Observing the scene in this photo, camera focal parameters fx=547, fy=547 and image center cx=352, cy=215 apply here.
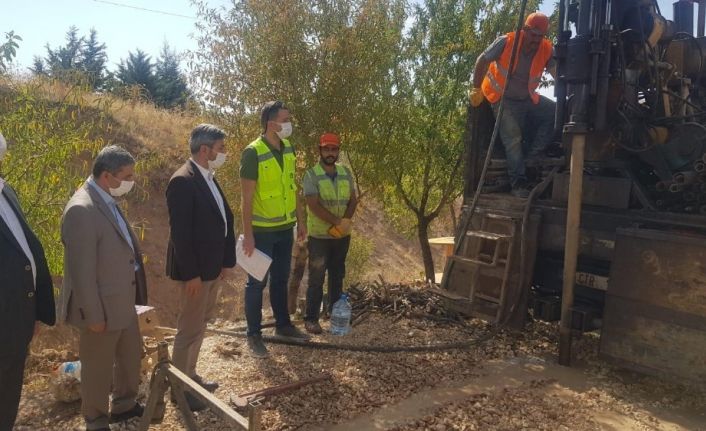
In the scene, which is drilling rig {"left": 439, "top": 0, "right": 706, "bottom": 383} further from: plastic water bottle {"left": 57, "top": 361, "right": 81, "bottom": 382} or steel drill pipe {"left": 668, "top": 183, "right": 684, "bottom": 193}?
plastic water bottle {"left": 57, "top": 361, "right": 81, "bottom": 382}

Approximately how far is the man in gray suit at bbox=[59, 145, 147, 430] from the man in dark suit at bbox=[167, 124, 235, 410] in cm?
29

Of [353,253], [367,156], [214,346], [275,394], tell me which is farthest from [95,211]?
[353,253]

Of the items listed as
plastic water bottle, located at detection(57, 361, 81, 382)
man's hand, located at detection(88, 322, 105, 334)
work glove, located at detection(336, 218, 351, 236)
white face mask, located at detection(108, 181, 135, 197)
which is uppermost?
white face mask, located at detection(108, 181, 135, 197)

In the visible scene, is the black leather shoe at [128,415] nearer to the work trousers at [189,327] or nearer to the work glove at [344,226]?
the work trousers at [189,327]

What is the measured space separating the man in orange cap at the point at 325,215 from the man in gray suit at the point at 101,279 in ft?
6.90

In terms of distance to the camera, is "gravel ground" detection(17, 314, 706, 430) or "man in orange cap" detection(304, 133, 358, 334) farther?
"man in orange cap" detection(304, 133, 358, 334)

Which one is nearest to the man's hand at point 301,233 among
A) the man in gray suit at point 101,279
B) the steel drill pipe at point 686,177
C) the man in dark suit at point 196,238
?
the man in dark suit at point 196,238

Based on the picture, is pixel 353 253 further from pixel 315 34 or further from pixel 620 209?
pixel 620 209

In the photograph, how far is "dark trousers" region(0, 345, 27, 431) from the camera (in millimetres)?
2895

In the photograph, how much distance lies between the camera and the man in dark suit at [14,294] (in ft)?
9.32

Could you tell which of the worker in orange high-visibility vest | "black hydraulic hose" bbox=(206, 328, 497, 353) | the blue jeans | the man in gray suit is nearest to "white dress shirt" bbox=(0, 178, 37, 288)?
the man in gray suit

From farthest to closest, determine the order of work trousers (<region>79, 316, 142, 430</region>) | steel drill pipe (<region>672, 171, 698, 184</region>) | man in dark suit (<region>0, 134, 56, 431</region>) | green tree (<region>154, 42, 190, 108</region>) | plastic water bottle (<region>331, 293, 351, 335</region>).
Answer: green tree (<region>154, 42, 190, 108</region>), plastic water bottle (<region>331, 293, 351, 335</region>), steel drill pipe (<region>672, 171, 698, 184</region>), work trousers (<region>79, 316, 142, 430</region>), man in dark suit (<region>0, 134, 56, 431</region>)

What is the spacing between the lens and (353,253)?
12602mm

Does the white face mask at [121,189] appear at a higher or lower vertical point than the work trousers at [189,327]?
higher
